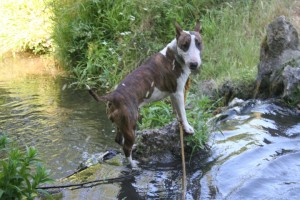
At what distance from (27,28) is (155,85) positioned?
323 inches

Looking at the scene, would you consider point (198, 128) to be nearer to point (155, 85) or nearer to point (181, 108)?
point (181, 108)

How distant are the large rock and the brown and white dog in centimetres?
264

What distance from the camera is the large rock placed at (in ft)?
23.2

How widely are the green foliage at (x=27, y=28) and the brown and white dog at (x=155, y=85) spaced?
733 centimetres

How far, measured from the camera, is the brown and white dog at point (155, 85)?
431 cm

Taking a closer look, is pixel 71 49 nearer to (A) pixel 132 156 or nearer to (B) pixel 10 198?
(A) pixel 132 156

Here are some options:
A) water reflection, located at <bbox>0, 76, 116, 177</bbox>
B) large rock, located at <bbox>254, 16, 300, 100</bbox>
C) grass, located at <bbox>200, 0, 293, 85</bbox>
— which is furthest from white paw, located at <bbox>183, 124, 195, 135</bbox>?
Result: grass, located at <bbox>200, 0, 293, 85</bbox>

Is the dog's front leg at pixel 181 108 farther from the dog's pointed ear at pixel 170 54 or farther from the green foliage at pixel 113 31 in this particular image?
the green foliage at pixel 113 31

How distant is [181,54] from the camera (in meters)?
4.59

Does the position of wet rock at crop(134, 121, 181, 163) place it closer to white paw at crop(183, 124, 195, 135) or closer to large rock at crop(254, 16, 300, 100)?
white paw at crop(183, 124, 195, 135)

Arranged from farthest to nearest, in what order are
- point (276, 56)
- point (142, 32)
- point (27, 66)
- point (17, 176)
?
point (27, 66) → point (142, 32) → point (276, 56) → point (17, 176)

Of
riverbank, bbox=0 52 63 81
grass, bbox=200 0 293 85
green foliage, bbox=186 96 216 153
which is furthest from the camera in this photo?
riverbank, bbox=0 52 63 81

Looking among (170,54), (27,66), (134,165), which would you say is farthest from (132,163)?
(27,66)

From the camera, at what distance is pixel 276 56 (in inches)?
286
